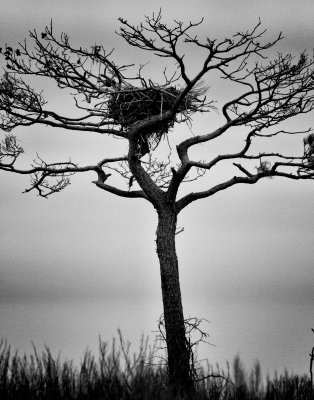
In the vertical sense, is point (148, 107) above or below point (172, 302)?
above

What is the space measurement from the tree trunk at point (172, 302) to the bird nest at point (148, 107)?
63.5 inches

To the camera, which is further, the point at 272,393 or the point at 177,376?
the point at 177,376

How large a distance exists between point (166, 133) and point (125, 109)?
2.93 feet

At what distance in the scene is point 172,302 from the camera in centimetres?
788

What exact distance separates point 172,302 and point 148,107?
3497 millimetres

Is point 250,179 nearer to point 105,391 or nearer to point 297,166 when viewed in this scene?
point 297,166

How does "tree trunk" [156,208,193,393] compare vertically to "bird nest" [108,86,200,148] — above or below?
below

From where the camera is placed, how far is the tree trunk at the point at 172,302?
7.41m

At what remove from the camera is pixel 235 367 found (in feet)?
17.7

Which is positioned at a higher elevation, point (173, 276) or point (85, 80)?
point (85, 80)

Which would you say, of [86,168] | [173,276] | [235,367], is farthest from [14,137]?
[235,367]

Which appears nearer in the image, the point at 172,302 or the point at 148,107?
the point at 172,302

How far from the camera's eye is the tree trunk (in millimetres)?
7406

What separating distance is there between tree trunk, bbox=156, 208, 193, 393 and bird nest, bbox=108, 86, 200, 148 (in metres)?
1.61
